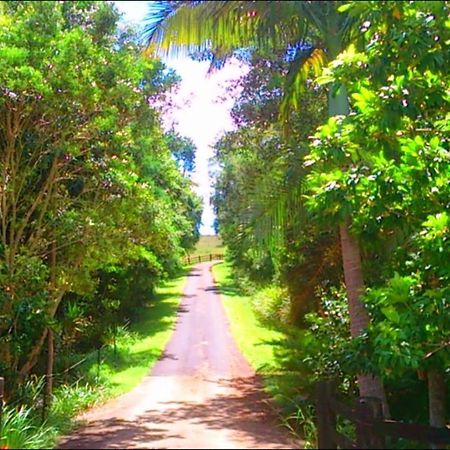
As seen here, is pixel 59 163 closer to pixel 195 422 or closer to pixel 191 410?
pixel 191 410

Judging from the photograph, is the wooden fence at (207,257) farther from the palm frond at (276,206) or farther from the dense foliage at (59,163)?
the palm frond at (276,206)

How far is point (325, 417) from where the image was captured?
5.98 m

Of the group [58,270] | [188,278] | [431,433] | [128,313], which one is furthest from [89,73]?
[188,278]

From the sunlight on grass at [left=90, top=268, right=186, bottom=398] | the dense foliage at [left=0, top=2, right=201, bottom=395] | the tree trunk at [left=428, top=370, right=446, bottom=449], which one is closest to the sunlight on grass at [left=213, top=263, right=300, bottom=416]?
the tree trunk at [left=428, top=370, right=446, bottom=449]

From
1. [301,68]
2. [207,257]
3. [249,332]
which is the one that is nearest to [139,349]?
[249,332]

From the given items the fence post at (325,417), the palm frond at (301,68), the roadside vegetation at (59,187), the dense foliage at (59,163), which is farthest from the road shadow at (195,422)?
the palm frond at (301,68)

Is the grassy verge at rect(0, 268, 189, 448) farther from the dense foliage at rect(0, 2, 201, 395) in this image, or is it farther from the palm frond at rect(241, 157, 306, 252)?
the palm frond at rect(241, 157, 306, 252)

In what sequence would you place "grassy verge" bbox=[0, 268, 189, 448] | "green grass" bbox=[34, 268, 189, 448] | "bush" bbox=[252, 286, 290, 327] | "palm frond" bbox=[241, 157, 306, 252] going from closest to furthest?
"grassy verge" bbox=[0, 268, 189, 448] < "green grass" bbox=[34, 268, 189, 448] < "palm frond" bbox=[241, 157, 306, 252] < "bush" bbox=[252, 286, 290, 327]

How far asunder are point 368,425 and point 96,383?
10323mm

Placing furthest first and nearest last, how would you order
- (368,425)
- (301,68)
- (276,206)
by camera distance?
(301,68) → (276,206) → (368,425)

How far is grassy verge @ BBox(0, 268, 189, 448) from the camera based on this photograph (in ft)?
26.1

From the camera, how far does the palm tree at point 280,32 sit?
8766 mm

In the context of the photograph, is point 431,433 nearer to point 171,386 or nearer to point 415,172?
point 415,172

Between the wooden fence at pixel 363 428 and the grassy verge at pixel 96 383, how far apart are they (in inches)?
134
